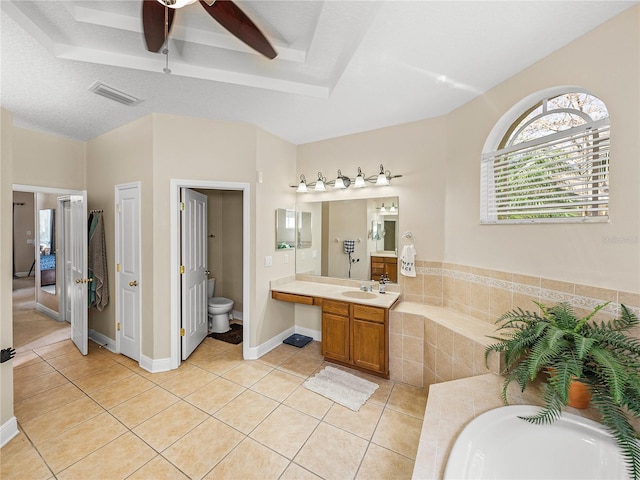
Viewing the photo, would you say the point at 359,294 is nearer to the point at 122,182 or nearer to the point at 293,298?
the point at 293,298

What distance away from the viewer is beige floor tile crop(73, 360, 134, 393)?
2488 mm

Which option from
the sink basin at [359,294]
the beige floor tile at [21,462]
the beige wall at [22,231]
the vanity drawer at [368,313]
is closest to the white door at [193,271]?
the beige floor tile at [21,462]

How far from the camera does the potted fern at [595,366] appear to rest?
1.20 m

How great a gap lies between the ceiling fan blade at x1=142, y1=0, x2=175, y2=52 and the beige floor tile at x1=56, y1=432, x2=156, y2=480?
8.35ft

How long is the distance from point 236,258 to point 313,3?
350 cm

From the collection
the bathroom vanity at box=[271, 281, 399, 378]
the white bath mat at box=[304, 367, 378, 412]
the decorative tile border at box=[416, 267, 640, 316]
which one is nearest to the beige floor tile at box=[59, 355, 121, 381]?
the bathroom vanity at box=[271, 281, 399, 378]

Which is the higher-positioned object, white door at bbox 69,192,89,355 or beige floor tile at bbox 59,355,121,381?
white door at bbox 69,192,89,355

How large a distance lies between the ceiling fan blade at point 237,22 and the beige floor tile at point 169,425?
102 inches

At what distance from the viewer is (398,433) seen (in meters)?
1.95

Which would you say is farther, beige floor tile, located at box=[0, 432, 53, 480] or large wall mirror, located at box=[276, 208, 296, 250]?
large wall mirror, located at box=[276, 208, 296, 250]

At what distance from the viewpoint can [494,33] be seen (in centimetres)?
161

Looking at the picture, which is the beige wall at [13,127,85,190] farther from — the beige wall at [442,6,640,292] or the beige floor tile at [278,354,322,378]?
the beige wall at [442,6,640,292]

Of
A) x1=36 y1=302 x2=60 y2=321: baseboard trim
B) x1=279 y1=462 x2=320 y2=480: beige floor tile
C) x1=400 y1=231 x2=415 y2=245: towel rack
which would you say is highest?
x1=400 y1=231 x2=415 y2=245: towel rack

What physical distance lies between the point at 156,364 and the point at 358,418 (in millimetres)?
2104
